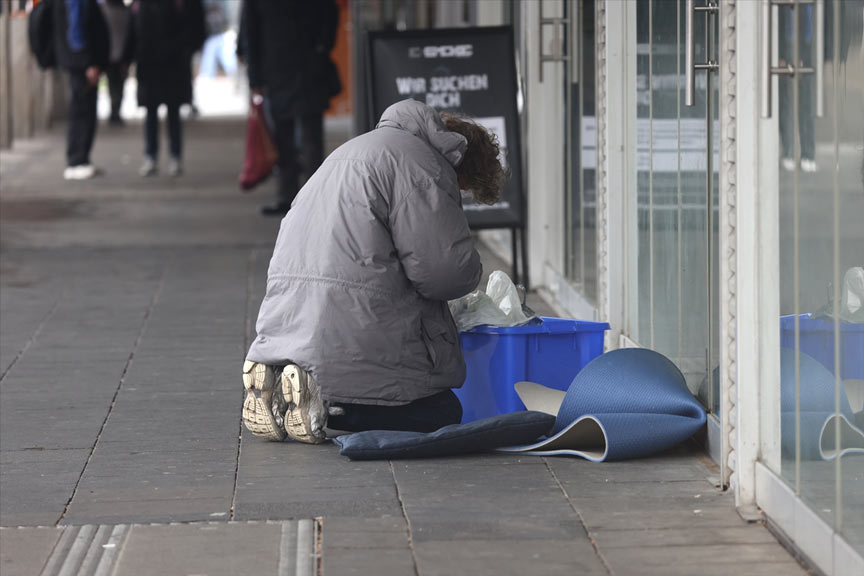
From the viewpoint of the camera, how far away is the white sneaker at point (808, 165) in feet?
11.4

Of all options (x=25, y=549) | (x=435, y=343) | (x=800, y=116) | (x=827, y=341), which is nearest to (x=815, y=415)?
(x=827, y=341)

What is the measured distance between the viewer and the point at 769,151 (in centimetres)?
375

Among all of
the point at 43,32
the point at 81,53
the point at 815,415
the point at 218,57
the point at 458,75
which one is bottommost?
the point at 815,415

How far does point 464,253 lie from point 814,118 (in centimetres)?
135

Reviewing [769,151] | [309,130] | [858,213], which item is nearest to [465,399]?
[769,151]

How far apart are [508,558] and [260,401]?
1312 mm

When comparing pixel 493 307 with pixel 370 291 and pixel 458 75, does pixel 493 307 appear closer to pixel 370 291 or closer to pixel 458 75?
pixel 370 291

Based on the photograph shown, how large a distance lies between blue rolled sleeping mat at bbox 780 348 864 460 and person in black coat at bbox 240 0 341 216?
6.94 meters

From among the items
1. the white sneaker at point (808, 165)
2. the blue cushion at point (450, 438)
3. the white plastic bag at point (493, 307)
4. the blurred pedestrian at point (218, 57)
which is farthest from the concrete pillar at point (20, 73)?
the blurred pedestrian at point (218, 57)

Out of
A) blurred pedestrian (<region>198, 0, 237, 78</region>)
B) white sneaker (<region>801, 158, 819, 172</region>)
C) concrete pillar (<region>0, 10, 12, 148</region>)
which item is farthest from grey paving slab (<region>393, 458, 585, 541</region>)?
blurred pedestrian (<region>198, 0, 237, 78</region>)

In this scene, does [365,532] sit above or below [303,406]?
below

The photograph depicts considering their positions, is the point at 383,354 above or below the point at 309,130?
below

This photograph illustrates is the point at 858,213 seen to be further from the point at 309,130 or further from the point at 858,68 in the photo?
the point at 309,130

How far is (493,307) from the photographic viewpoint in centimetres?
492
